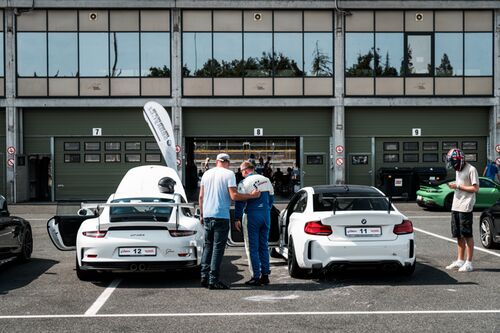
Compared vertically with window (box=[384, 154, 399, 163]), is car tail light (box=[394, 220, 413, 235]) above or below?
below

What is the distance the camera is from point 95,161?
2973 cm

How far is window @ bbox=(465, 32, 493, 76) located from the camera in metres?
29.9

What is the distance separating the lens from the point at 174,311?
7.43m

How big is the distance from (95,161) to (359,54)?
12412mm

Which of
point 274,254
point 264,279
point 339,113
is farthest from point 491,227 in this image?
point 339,113

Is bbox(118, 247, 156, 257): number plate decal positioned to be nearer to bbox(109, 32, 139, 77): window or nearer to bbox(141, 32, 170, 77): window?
bbox(141, 32, 170, 77): window

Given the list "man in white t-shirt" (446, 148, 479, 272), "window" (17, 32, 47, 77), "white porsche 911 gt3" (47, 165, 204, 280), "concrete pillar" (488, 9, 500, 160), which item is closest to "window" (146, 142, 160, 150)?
"window" (17, 32, 47, 77)

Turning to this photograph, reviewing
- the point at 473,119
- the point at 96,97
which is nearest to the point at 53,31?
the point at 96,97

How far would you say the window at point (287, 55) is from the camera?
2975 cm

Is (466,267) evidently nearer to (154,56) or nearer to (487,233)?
(487,233)

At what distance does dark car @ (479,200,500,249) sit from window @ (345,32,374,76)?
17.6 meters

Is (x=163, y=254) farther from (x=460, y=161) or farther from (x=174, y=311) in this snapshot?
(x=460, y=161)

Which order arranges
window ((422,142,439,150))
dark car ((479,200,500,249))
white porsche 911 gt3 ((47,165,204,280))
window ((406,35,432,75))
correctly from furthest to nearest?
window ((422,142,439,150)) → window ((406,35,432,75)) → dark car ((479,200,500,249)) → white porsche 911 gt3 ((47,165,204,280))

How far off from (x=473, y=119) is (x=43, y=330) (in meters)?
26.9
